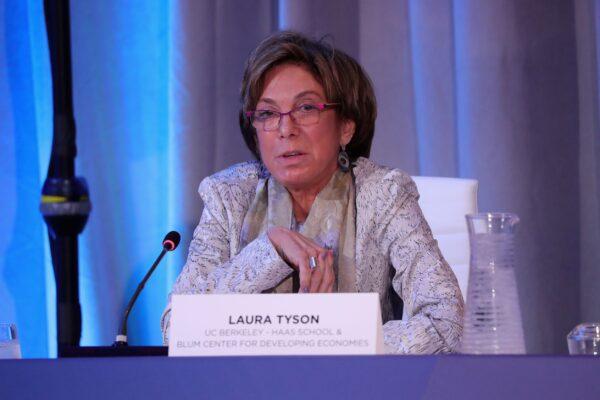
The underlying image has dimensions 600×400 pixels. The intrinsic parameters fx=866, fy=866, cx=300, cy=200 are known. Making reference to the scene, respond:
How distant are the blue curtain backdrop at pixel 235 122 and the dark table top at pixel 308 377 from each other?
6.85 feet

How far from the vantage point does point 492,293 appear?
1095 mm

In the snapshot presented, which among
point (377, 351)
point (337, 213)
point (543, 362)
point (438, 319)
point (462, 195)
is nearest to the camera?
point (543, 362)

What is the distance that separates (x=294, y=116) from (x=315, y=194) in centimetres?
22

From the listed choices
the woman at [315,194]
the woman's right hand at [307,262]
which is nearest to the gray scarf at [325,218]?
the woman at [315,194]

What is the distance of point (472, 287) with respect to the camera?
1.11 metres

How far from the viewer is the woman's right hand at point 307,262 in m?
1.72

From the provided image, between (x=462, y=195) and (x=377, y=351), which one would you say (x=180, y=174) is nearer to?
(x=462, y=195)

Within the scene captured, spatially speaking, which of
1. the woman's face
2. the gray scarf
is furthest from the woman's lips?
the gray scarf

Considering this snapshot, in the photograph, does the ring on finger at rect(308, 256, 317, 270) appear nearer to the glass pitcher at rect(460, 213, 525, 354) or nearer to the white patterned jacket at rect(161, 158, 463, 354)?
the white patterned jacket at rect(161, 158, 463, 354)

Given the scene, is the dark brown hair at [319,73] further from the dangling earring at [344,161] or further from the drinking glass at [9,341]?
the drinking glass at [9,341]

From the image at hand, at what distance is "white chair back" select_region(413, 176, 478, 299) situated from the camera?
2314 millimetres

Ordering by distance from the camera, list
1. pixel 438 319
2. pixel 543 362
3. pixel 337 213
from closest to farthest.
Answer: pixel 543 362, pixel 438 319, pixel 337 213

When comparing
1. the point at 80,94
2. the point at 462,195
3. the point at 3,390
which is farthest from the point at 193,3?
the point at 3,390

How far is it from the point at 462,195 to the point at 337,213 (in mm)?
431
